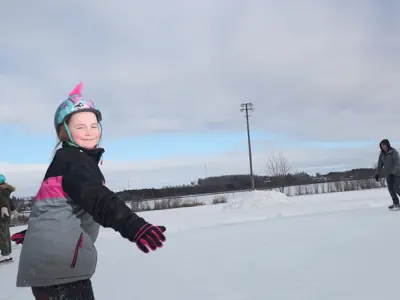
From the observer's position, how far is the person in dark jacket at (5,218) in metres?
6.23

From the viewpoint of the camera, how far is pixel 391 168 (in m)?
8.44

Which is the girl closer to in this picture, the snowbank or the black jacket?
the black jacket

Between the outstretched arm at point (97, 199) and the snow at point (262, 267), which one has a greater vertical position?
the outstretched arm at point (97, 199)

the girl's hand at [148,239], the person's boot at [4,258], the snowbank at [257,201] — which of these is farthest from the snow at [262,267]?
the snowbank at [257,201]

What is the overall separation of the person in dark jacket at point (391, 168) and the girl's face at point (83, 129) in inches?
318

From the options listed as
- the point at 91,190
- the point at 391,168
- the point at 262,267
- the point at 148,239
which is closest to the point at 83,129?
the point at 91,190

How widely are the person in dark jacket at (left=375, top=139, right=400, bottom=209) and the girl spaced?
8148mm

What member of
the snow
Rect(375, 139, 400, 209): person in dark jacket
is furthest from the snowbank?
the snow

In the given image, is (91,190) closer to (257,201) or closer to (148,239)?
(148,239)

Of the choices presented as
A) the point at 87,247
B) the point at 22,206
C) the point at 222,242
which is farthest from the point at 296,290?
the point at 22,206

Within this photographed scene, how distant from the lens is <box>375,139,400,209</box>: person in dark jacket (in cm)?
840

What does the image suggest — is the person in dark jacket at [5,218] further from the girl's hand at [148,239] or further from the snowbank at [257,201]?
the snowbank at [257,201]

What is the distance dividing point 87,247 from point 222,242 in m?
4.51

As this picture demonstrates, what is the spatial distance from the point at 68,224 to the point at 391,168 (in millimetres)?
8309
